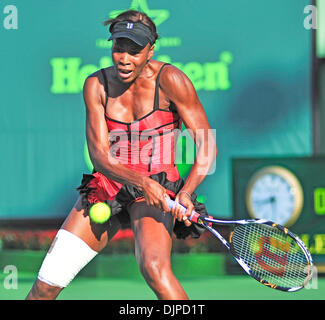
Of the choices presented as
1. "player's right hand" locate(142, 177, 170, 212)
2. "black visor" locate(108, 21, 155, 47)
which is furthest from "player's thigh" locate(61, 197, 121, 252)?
"black visor" locate(108, 21, 155, 47)

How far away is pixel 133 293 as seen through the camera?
6.41 m

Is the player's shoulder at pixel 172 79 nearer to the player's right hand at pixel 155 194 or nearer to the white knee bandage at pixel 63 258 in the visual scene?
the player's right hand at pixel 155 194

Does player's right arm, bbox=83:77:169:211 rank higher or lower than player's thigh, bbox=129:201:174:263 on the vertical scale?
higher

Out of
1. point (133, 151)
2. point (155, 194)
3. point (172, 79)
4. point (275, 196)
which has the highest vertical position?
point (172, 79)

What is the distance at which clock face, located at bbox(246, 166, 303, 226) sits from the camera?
6656 mm

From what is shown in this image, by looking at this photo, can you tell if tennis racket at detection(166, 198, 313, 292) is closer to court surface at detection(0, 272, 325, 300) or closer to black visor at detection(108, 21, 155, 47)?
black visor at detection(108, 21, 155, 47)

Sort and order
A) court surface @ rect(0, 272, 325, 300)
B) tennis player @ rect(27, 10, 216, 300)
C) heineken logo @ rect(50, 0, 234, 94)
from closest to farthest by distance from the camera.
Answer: tennis player @ rect(27, 10, 216, 300) < court surface @ rect(0, 272, 325, 300) < heineken logo @ rect(50, 0, 234, 94)

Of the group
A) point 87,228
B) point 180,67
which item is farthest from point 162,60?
point 87,228

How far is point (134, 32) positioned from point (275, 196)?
340cm

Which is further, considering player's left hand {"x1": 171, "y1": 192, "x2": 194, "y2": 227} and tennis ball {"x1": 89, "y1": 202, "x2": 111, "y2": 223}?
tennis ball {"x1": 89, "y1": 202, "x2": 111, "y2": 223}

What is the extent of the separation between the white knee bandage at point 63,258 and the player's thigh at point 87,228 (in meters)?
0.03

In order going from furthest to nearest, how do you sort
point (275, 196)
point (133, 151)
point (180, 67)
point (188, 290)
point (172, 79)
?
point (180, 67), point (275, 196), point (188, 290), point (133, 151), point (172, 79)

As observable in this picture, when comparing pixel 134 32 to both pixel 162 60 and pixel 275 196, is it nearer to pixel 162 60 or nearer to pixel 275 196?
pixel 275 196

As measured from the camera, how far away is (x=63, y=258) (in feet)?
12.7
